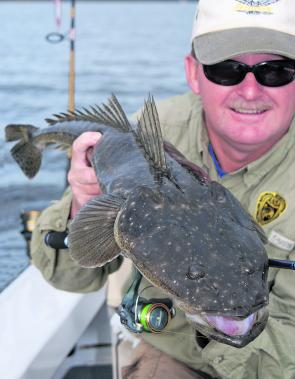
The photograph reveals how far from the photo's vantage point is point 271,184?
9.80 feet

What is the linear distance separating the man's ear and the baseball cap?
351mm

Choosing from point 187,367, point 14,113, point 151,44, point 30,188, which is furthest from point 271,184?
point 151,44

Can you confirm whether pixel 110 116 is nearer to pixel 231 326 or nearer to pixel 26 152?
pixel 26 152

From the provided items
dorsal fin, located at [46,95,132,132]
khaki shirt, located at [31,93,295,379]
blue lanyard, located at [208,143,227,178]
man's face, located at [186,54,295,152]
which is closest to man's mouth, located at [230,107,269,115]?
man's face, located at [186,54,295,152]

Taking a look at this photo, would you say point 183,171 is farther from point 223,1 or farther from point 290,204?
point 223,1

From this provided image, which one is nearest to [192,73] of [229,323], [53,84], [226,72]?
[226,72]

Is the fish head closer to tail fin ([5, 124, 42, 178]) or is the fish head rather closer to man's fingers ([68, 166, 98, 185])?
man's fingers ([68, 166, 98, 185])

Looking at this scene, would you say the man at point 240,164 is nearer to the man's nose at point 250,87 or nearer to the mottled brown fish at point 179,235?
the man's nose at point 250,87

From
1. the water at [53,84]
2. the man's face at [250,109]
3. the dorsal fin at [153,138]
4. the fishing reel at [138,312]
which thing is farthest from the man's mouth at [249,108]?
the water at [53,84]

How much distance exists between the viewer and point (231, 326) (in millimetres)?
1689

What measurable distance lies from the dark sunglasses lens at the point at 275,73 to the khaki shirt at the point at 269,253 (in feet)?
1.23

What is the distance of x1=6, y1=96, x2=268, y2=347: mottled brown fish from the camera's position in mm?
1701

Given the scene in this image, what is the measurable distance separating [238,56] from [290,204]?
831 millimetres

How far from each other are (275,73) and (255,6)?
0.41 metres
